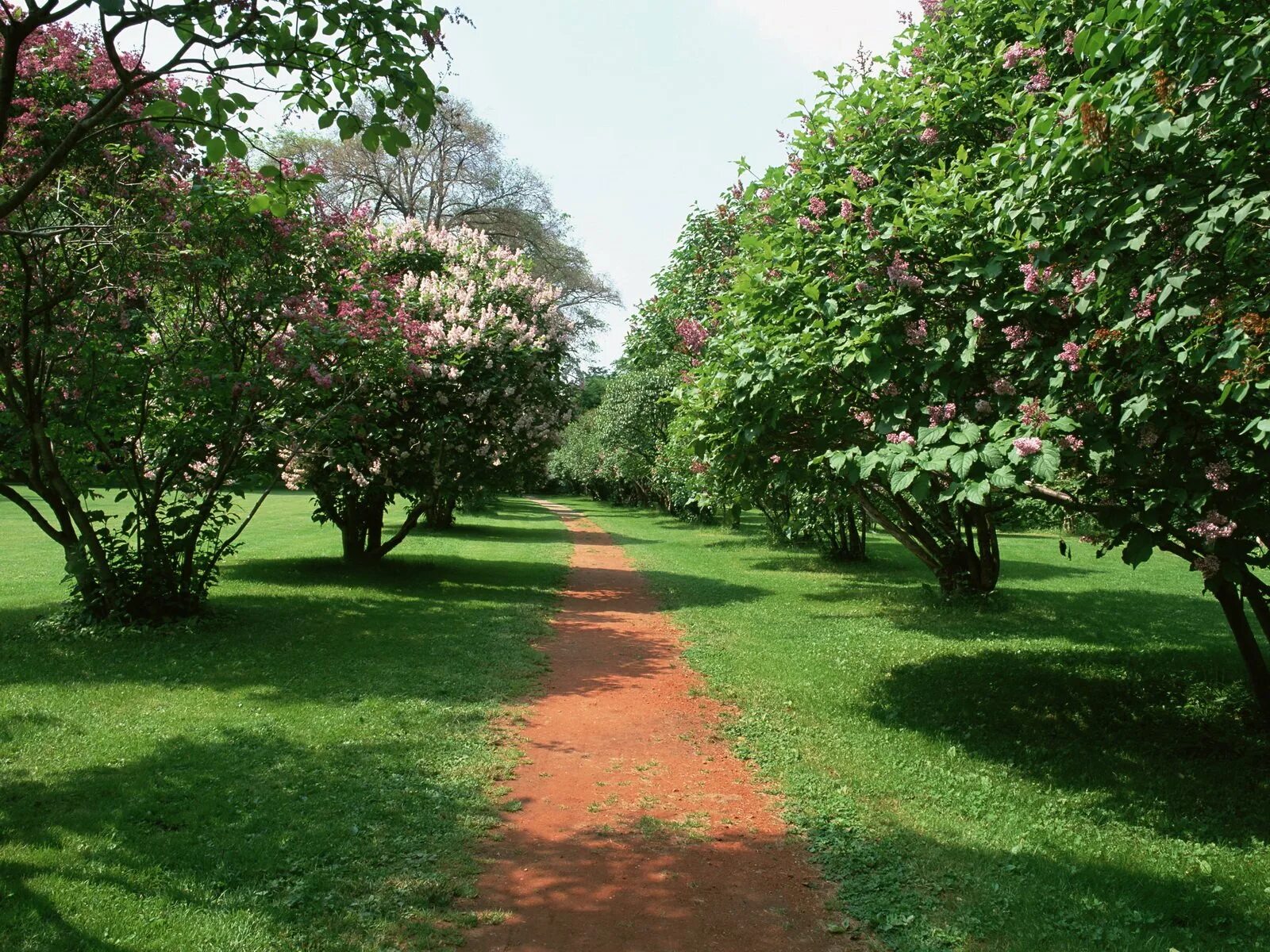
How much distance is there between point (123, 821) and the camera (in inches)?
189

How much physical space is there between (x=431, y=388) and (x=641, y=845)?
1072cm

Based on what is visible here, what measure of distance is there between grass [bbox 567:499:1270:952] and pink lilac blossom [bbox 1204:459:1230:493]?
1.97 m

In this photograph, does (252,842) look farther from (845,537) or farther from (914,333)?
(845,537)

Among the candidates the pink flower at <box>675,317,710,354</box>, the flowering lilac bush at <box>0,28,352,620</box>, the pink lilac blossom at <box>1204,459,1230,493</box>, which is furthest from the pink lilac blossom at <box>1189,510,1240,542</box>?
the flowering lilac bush at <box>0,28,352,620</box>

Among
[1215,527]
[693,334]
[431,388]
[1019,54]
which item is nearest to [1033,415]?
[1215,527]

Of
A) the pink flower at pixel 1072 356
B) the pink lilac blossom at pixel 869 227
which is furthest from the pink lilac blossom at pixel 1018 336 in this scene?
the pink lilac blossom at pixel 869 227

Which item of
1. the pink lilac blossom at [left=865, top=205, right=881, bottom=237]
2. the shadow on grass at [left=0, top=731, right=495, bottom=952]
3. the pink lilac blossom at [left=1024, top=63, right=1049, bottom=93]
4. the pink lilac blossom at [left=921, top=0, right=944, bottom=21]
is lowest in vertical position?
the shadow on grass at [left=0, top=731, right=495, bottom=952]

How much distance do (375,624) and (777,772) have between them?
6511 millimetres

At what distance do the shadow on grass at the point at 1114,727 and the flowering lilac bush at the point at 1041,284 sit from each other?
0.90 metres

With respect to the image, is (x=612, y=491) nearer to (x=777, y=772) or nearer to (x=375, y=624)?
(x=375, y=624)

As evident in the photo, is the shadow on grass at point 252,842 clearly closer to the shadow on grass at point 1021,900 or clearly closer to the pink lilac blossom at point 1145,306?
the shadow on grass at point 1021,900

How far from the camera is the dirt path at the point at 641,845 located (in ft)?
12.9

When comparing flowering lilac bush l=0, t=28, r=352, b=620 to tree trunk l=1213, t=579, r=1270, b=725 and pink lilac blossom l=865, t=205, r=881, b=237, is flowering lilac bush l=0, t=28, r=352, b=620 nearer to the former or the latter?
pink lilac blossom l=865, t=205, r=881, b=237

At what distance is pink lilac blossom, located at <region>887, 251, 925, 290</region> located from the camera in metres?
5.74
